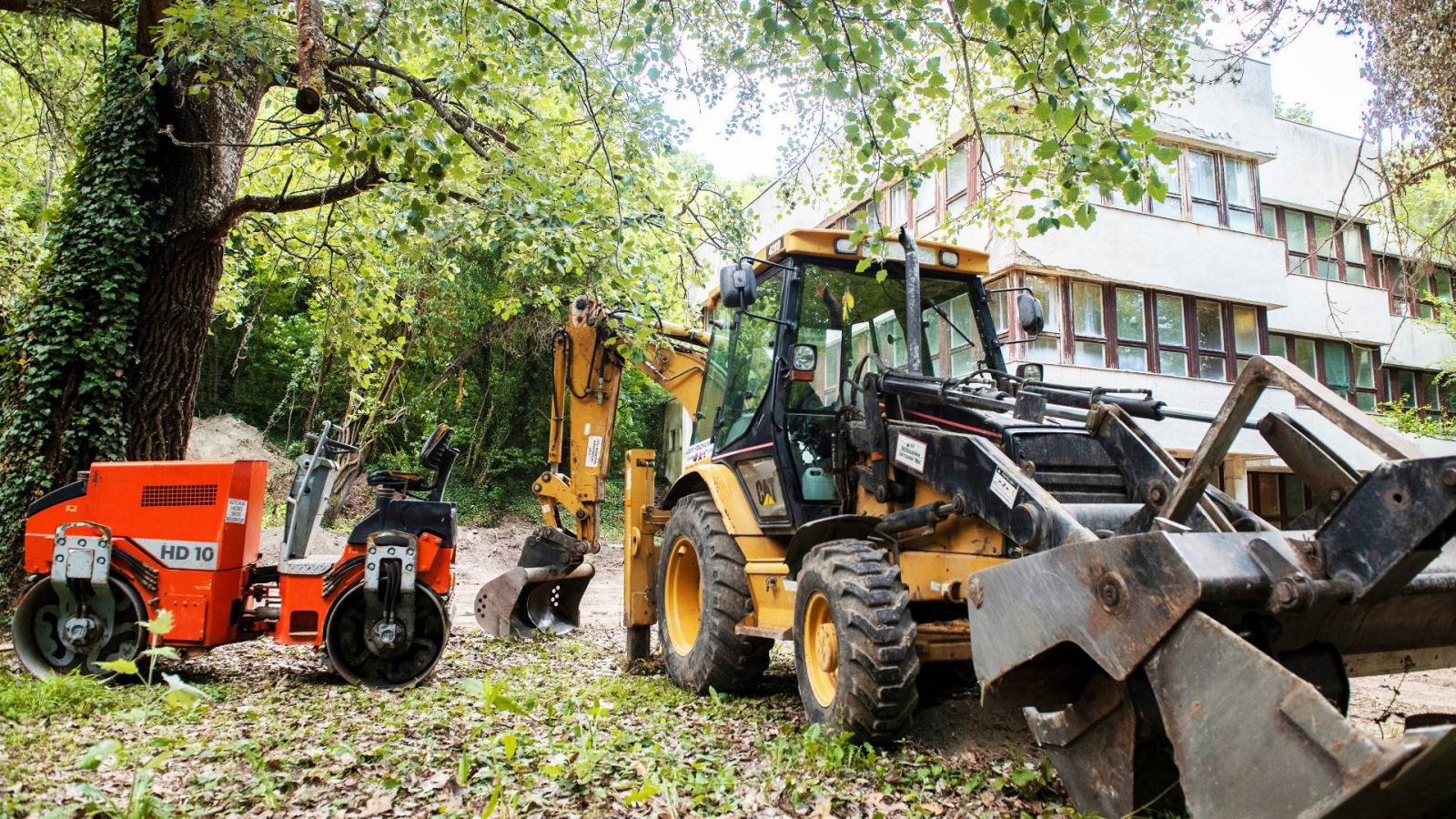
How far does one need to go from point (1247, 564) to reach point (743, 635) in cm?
351

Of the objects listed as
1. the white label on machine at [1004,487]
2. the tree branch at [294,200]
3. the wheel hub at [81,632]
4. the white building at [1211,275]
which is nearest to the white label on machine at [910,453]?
the white label on machine at [1004,487]

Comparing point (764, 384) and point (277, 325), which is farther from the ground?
point (277, 325)

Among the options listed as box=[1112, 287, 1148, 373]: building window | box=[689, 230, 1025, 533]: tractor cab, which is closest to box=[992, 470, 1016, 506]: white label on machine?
box=[689, 230, 1025, 533]: tractor cab

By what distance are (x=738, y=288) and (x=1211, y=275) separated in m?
13.8

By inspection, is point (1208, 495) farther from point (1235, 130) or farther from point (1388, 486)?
point (1235, 130)

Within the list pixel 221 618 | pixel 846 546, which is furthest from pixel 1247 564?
pixel 221 618

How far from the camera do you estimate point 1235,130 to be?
55.7 ft

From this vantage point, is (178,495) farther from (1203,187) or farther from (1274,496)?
(1274,496)

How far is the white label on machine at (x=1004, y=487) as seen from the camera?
4.02 meters

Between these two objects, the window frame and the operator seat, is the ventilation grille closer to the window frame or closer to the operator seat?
the operator seat

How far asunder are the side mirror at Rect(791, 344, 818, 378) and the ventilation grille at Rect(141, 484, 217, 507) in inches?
159

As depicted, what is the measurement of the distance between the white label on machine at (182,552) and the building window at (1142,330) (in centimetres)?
1126

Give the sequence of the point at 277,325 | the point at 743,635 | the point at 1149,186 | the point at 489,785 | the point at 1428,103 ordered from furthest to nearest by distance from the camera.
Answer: the point at 277,325 → the point at 743,635 → the point at 1428,103 → the point at 1149,186 → the point at 489,785

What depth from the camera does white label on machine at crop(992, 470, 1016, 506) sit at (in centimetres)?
402
